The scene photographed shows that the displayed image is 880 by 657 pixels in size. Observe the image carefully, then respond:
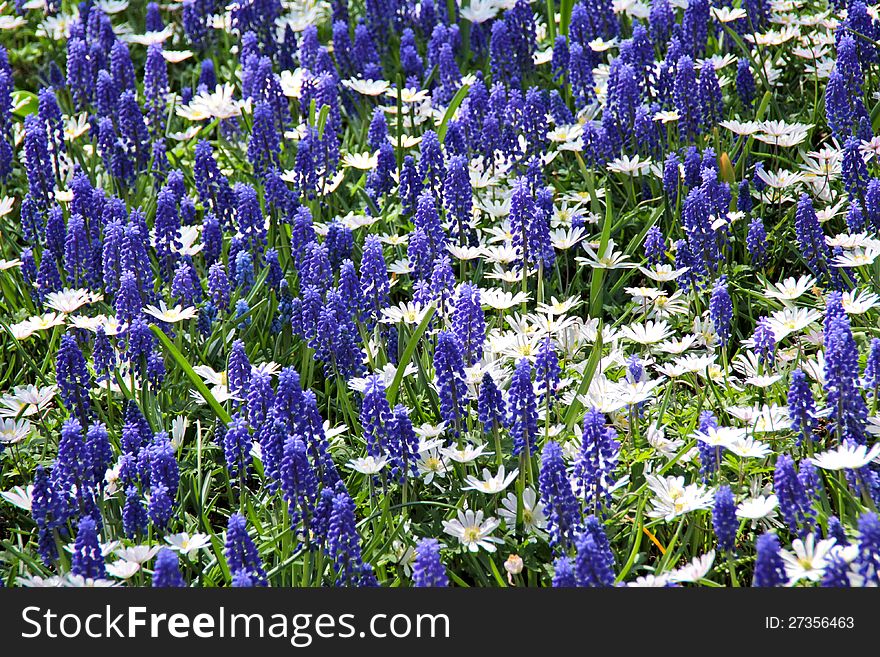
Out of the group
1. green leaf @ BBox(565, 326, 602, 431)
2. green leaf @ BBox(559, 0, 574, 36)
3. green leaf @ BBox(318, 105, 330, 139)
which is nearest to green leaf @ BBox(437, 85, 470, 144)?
green leaf @ BBox(318, 105, 330, 139)

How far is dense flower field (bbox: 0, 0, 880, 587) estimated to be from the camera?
3557 millimetres

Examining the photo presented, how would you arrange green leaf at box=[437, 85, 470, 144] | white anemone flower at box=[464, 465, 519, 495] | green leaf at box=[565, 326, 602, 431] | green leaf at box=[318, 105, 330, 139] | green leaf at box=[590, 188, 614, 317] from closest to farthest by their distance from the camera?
white anemone flower at box=[464, 465, 519, 495]
green leaf at box=[565, 326, 602, 431]
green leaf at box=[590, 188, 614, 317]
green leaf at box=[318, 105, 330, 139]
green leaf at box=[437, 85, 470, 144]

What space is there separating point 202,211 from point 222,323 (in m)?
1.38

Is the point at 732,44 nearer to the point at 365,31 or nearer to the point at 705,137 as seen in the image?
the point at 705,137

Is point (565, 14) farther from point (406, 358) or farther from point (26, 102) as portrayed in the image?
point (406, 358)

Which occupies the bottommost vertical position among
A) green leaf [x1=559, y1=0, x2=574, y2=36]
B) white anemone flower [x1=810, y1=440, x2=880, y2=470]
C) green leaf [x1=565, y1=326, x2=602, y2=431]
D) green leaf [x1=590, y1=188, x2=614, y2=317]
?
white anemone flower [x1=810, y1=440, x2=880, y2=470]

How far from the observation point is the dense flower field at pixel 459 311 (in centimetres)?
356

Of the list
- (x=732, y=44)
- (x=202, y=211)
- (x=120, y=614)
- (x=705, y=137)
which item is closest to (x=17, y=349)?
(x=202, y=211)

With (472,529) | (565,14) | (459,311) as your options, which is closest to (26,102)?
(565,14)

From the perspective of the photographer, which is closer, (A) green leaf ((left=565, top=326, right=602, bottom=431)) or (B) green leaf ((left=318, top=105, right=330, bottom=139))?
(A) green leaf ((left=565, top=326, right=602, bottom=431))

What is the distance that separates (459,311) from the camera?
402cm

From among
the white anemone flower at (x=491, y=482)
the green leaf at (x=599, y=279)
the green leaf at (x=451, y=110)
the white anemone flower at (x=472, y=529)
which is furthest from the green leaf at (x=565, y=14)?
the white anemone flower at (x=472, y=529)

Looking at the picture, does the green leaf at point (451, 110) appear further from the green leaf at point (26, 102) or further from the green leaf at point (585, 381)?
the green leaf at point (26, 102)

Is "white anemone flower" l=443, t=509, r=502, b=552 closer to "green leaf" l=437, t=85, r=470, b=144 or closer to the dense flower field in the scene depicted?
the dense flower field
